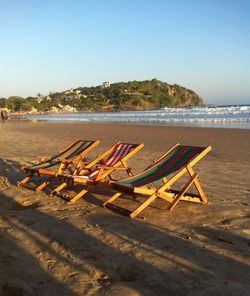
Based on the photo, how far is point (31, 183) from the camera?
259 inches

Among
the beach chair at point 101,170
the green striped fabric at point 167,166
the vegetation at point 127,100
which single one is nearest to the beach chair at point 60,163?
the beach chair at point 101,170

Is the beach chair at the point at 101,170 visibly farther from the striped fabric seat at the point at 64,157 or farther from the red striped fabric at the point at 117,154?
the striped fabric seat at the point at 64,157

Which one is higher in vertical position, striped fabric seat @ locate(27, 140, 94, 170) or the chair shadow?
striped fabric seat @ locate(27, 140, 94, 170)

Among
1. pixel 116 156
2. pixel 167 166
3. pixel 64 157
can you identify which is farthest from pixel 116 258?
pixel 64 157

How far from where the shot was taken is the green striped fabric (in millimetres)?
4719

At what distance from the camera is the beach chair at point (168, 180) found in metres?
4.39

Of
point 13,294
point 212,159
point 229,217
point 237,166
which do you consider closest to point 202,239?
point 229,217

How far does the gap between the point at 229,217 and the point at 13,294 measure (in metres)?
2.58

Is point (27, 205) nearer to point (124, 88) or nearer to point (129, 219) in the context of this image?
point (129, 219)

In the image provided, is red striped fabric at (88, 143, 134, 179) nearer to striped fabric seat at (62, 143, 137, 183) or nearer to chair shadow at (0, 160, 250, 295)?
striped fabric seat at (62, 143, 137, 183)

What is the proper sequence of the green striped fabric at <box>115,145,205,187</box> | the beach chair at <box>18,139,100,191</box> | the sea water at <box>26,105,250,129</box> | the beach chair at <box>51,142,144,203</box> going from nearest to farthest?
the green striped fabric at <box>115,145,205,187</box>
the beach chair at <box>51,142,144,203</box>
the beach chair at <box>18,139,100,191</box>
the sea water at <box>26,105,250,129</box>

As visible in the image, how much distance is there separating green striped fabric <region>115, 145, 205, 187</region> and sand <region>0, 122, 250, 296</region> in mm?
360

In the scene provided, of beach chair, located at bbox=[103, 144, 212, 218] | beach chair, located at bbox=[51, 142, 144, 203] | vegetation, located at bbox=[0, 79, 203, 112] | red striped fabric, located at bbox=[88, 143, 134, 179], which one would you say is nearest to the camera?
beach chair, located at bbox=[103, 144, 212, 218]

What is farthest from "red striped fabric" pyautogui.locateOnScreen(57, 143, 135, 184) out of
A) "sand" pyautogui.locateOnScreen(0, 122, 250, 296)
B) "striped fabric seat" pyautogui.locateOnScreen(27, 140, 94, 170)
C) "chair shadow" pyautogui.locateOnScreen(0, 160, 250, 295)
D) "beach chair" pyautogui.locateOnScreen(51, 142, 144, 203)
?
"chair shadow" pyautogui.locateOnScreen(0, 160, 250, 295)
